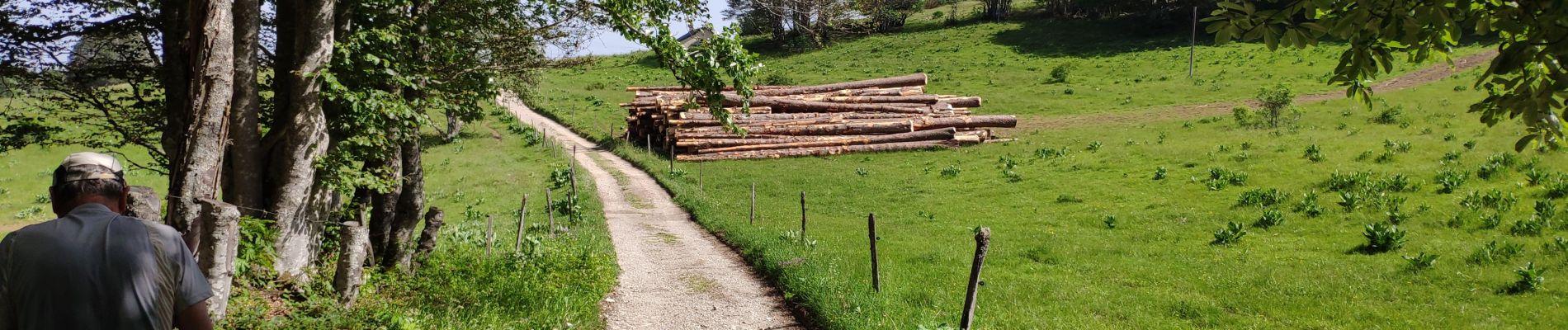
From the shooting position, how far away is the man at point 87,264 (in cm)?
315

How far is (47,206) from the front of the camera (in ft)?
82.7

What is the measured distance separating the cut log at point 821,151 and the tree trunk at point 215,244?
2376 centimetres

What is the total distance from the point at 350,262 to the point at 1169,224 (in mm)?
13146

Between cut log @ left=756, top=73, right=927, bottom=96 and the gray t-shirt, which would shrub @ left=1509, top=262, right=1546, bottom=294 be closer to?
the gray t-shirt

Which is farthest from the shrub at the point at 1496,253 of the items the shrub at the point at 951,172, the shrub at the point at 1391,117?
the shrub at the point at 1391,117

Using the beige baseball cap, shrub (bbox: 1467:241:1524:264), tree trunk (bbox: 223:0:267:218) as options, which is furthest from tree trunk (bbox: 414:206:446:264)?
shrub (bbox: 1467:241:1524:264)

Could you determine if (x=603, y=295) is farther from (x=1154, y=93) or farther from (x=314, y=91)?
(x=1154, y=93)

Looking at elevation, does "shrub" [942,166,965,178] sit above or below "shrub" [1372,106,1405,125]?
below

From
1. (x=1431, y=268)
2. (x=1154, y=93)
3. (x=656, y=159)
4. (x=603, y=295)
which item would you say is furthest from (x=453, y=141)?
(x=1431, y=268)

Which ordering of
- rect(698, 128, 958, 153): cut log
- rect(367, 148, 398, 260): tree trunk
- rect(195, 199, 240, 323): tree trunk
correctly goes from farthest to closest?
rect(698, 128, 958, 153): cut log
rect(367, 148, 398, 260): tree trunk
rect(195, 199, 240, 323): tree trunk

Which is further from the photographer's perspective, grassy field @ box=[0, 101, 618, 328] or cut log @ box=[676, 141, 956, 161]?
cut log @ box=[676, 141, 956, 161]

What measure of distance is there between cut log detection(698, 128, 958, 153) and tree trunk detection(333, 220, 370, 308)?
22.1 m

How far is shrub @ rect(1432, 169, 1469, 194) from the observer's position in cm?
1484

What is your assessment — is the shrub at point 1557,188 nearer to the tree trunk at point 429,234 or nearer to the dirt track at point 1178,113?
the tree trunk at point 429,234
